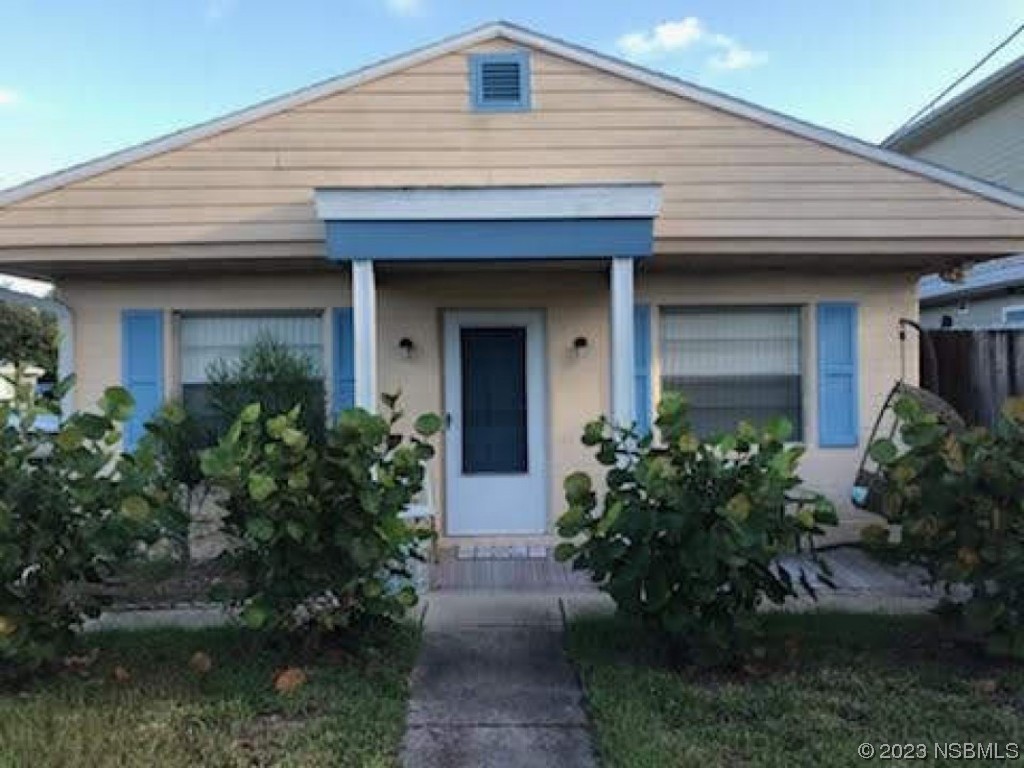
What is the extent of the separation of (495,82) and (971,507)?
480cm

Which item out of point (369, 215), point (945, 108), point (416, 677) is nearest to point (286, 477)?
point (416, 677)

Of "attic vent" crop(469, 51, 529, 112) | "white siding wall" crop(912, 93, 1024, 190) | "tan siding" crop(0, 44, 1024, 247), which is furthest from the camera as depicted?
"white siding wall" crop(912, 93, 1024, 190)

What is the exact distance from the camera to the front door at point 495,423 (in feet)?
26.2

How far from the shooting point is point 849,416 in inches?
316

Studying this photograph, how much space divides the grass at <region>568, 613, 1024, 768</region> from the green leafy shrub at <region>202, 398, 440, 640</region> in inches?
46.1

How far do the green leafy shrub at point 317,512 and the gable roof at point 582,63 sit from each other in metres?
3.74

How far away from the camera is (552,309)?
7961mm

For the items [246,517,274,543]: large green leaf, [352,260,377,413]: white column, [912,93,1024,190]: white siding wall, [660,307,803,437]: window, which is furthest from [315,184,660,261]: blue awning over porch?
[912,93,1024,190]: white siding wall

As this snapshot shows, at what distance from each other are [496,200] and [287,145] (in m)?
1.86

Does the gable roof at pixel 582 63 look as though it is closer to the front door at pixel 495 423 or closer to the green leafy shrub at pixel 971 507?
the front door at pixel 495 423

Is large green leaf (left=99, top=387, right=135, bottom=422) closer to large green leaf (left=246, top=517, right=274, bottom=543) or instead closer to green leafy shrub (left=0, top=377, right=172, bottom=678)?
green leafy shrub (left=0, top=377, right=172, bottom=678)

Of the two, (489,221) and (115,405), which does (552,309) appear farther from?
(115,405)

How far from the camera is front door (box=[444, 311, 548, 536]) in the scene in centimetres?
798

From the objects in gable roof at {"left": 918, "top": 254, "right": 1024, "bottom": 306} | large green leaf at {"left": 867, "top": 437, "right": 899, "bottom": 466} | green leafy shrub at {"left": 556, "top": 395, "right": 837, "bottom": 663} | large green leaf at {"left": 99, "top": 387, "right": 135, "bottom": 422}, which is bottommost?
green leafy shrub at {"left": 556, "top": 395, "right": 837, "bottom": 663}
